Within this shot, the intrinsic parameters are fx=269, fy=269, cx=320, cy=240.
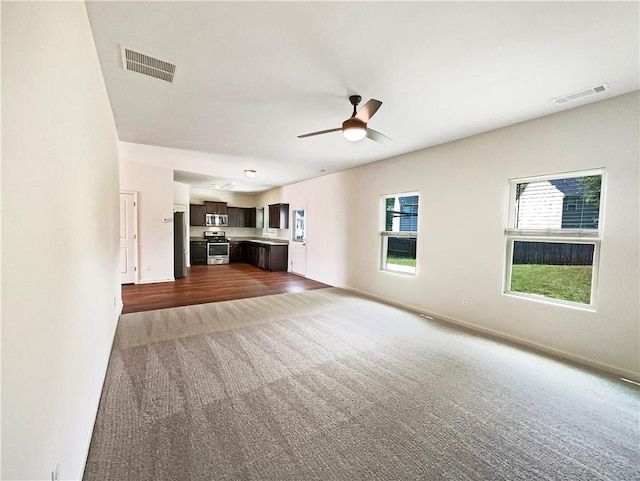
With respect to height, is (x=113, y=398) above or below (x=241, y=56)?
below

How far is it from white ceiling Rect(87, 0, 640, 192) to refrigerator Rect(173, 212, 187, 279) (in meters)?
3.57

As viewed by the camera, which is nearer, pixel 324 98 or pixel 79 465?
pixel 79 465

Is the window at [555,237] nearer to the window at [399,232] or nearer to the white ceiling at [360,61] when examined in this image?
the white ceiling at [360,61]

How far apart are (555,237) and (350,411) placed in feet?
10.1

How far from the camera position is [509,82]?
246 centimetres

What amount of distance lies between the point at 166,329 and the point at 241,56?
3.27 m

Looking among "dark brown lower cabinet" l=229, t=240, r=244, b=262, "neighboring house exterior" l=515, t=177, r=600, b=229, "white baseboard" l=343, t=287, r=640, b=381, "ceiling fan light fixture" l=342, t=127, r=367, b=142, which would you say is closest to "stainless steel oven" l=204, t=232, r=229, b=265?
"dark brown lower cabinet" l=229, t=240, r=244, b=262

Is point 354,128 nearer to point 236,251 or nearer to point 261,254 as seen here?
point 261,254

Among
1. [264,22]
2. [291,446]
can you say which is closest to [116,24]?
[264,22]

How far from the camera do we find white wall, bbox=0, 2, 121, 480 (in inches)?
30.3

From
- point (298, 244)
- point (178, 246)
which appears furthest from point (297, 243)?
point (178, 246)

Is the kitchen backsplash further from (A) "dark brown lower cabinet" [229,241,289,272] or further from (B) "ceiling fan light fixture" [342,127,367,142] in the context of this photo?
(B) "ceiling fan light fixture" [342,127,367,142]

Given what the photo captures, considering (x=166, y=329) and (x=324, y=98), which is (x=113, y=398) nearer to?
(x=166, y=329)

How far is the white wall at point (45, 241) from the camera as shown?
0.77m
